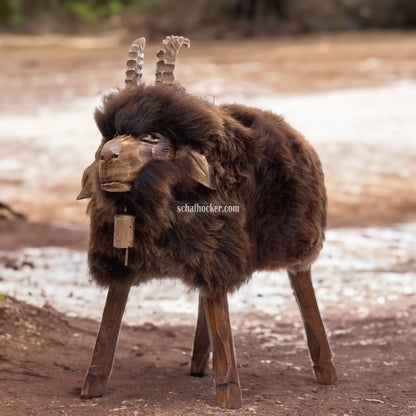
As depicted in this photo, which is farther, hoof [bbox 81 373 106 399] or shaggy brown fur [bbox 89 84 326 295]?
hoof [bbox 81 373 106 399]

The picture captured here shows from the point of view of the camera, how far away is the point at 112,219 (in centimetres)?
378

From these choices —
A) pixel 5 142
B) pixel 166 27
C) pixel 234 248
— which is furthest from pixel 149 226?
pixel 166 27

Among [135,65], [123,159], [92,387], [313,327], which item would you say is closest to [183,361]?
[313,327]

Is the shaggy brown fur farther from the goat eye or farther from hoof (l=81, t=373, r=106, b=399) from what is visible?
hoof (l=81, t=373, r=106, b=399)

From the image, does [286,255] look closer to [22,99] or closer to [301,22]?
[22,99]

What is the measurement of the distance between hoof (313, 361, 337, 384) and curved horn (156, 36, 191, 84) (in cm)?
175

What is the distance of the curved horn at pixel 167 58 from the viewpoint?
12.7 feet

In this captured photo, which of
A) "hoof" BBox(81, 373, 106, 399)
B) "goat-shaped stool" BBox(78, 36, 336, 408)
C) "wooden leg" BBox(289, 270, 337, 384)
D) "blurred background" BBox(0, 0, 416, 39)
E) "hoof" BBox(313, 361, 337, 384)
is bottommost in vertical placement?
"hoof" BBox(81, 373, 106, 399)

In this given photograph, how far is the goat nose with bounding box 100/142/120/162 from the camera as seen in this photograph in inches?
142

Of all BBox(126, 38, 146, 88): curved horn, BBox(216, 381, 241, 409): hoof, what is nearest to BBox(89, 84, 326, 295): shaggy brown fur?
BBox(126, 38, 146, 88): curved horn

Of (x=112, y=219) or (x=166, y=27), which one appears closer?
(x=112, y=219)

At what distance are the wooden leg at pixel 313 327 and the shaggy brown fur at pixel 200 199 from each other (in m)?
0.32

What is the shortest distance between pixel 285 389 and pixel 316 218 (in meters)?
0.91

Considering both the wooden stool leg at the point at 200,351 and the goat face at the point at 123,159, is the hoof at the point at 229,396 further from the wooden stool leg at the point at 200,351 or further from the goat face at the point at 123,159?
the goat face at the point at 123,159
